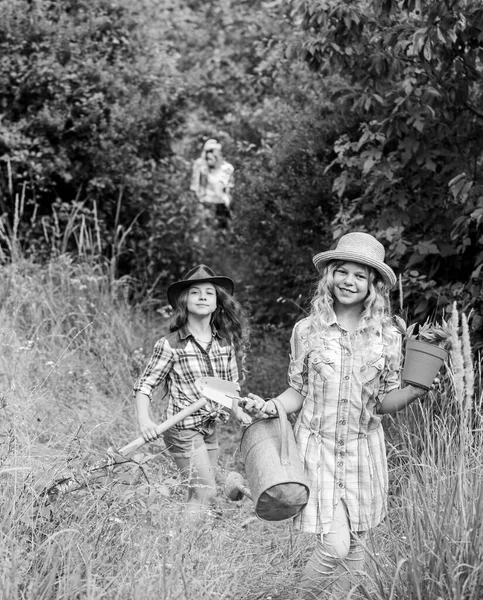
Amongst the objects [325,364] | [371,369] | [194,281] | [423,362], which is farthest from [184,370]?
[423,362]

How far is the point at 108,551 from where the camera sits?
316 centimetres

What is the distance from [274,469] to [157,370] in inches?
52.1

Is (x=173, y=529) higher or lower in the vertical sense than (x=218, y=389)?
lower

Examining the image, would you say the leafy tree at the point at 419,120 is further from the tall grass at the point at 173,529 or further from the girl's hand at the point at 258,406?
the girl's hand at the point at 258,406

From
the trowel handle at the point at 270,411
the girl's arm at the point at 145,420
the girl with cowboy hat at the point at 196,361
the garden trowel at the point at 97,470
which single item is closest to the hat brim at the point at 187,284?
the girl with cowboy hat at the point at 196,361

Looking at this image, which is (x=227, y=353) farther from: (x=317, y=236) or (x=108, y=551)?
(x=317, y=236)

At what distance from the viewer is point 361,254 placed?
3.48 meters

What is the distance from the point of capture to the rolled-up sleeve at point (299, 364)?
352 centimetres

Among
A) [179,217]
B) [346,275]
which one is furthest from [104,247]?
[346,275]

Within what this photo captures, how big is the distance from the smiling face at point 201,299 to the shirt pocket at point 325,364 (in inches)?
42.6

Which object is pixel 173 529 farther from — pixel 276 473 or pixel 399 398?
pixel 399 398

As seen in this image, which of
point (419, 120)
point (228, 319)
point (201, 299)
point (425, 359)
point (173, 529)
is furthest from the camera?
point (419, 120)

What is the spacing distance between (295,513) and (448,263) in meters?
2.62

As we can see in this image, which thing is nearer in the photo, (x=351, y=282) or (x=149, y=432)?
(x=351, y=282)
